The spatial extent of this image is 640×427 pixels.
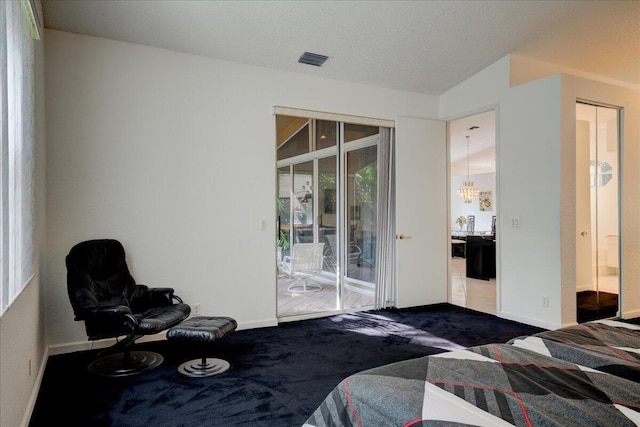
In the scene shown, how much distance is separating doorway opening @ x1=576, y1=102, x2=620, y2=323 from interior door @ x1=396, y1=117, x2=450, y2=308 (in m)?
1.63

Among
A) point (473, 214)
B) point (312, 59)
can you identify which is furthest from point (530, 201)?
point (473, 214)

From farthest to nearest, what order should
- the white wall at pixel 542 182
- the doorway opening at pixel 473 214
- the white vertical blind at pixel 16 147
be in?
the doorway opening at pixel 473 214, the white wall at pixel 542 182, the white vertical blind at pixel 16 147

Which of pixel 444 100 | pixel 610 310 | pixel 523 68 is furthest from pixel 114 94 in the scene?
pixel 610 310

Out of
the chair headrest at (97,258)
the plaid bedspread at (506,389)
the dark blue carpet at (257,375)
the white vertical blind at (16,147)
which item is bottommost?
the dark blue carpet at (257,375)

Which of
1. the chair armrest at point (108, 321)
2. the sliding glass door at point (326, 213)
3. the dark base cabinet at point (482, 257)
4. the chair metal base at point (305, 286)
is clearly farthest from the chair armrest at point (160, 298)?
the dark base cabinet at point (482, 257)

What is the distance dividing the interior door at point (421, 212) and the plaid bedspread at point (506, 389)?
3.46 meters

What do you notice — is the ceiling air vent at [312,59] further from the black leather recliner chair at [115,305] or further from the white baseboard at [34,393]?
the white baseboard at [34,393]

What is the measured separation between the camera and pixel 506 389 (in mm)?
1266

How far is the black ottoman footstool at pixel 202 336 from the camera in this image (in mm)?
2939

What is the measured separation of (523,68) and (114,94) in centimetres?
457

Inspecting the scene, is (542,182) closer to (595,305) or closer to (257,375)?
(595,305)

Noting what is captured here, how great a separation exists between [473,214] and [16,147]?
11.8 m

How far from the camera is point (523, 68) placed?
464cm

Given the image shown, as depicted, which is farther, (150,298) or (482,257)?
(482,257)
